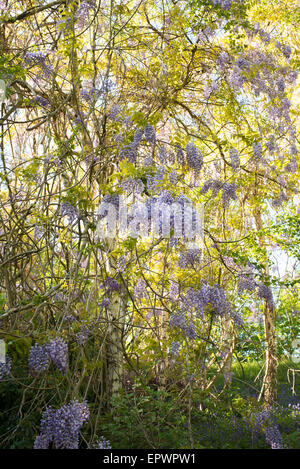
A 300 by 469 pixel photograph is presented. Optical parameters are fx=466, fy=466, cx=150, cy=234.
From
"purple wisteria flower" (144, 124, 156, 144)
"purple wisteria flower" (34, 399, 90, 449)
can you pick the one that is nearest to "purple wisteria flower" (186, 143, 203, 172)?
"purple wisteria flower" (144, 124, 156, 144)

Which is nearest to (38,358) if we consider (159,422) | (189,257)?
(159,422)

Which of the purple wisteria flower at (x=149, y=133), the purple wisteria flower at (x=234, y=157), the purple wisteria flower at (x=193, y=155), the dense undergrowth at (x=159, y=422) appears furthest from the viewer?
the purple wisteria flower at (x=234, y=157)

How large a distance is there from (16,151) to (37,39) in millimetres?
1109

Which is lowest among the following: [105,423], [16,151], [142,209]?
[105,423]

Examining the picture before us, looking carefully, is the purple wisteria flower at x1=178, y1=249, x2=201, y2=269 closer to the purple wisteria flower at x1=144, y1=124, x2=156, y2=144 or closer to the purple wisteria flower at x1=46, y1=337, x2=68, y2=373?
the purple wisteria flower at x1=144, y1=124, x2=156, y2=144

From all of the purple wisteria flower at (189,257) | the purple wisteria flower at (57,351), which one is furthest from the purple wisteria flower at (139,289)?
the purple wisteria flower at (57,351)

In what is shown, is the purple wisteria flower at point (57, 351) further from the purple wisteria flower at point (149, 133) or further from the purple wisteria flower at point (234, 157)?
the purple wisteria flower at point (234, 157)

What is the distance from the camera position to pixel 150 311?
4.07m

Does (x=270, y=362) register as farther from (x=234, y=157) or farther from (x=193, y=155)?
(x=193, y=155)

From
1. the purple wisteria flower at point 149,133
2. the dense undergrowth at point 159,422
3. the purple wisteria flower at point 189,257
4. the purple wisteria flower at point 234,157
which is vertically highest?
the purple wisteria flower at point 234,157
